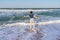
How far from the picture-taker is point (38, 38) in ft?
23.5

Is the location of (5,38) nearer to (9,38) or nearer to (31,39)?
(9,38)

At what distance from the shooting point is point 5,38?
23.4 ft

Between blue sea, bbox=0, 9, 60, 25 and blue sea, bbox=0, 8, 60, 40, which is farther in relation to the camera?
blue sea, bbox=0, 9, 60, 25

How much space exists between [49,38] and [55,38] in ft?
0.88

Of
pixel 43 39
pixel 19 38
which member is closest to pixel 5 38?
pixel 19 38

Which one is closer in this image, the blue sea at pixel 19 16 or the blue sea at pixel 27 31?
the blue sea at pixel 27 31

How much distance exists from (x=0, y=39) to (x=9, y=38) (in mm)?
429

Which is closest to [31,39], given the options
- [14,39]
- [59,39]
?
[14,39]

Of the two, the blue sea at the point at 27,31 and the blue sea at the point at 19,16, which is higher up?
the blue sea at the point at 27,31

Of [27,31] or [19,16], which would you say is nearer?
[27,31]

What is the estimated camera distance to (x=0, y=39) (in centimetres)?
689

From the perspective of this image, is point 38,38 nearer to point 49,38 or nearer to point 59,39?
point 49,38

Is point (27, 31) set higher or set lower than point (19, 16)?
higher

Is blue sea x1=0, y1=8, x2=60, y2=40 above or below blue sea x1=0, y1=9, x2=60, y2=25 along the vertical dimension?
above
